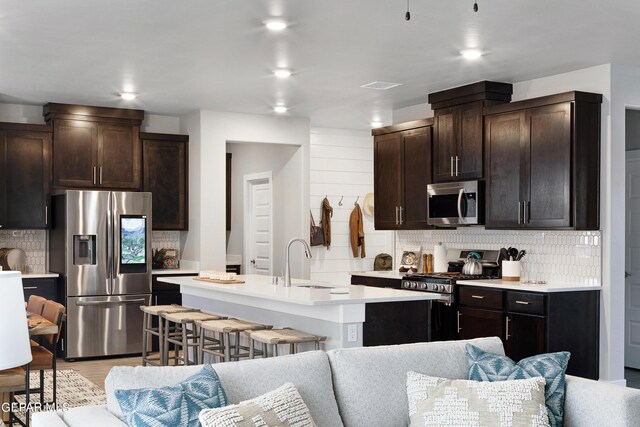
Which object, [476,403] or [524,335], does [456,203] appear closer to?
[524,335]

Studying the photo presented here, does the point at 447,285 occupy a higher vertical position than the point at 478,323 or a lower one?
higher

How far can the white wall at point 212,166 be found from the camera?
862 centimetres

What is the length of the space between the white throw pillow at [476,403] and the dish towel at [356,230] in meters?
7.27

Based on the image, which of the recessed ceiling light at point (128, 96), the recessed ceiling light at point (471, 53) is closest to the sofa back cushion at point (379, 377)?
the recessed ceiling light at point (471, 53)

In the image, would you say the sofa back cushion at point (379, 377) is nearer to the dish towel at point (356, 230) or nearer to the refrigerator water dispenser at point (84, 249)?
the refrigerator water dispenser at point (84, 249)

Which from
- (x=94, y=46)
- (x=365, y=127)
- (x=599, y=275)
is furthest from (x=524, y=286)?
(x=365, y=127)

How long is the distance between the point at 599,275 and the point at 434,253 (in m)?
2.03

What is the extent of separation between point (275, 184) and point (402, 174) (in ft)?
7.06

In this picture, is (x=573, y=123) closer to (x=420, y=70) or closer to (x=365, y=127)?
(x=420, y=70)

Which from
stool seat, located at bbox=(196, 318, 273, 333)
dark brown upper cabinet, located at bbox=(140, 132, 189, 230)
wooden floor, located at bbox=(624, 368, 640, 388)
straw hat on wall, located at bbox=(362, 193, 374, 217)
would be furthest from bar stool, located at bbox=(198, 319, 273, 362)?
straw hat on wall, located at bbox=(362, 193, 374, 217)

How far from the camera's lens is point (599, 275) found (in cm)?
630

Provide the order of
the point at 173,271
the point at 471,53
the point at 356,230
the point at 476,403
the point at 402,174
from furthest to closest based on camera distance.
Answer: the point at 356,230 < the point at 173,271 < the point at 402,174 < the point at 471,53 < the point at 476,403

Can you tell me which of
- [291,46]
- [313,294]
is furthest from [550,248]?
[291,46]

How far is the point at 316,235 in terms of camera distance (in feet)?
33.1
